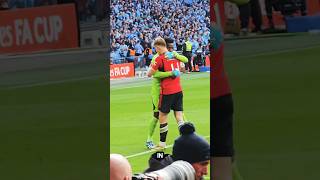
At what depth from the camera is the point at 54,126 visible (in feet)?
14.2

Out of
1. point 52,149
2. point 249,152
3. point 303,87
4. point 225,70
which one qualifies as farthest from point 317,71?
point 225,70

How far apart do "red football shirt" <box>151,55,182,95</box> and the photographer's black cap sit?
14 centimetres

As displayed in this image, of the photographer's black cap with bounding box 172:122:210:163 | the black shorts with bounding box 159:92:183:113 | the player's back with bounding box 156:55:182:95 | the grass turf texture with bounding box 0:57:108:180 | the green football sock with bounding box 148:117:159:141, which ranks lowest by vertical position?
the grass turf texture with bounding box 0:57:108:180

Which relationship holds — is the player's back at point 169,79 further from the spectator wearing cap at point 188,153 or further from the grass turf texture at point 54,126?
the grass turf texture at point 54,126

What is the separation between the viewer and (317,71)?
459cm

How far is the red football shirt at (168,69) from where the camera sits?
8.04 ft

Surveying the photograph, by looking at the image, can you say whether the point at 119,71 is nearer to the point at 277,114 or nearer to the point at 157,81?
the point at 157,81

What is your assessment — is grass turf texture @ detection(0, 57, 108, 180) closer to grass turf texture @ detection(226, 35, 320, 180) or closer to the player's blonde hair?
grass turf texture @ detection(226, 35, 320, 180)

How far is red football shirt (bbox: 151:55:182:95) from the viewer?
96.4 inches

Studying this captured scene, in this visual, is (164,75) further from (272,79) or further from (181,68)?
(272,79)

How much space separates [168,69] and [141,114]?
198mm

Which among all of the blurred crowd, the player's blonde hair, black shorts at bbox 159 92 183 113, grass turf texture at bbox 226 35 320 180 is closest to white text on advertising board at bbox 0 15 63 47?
the blurred crowd

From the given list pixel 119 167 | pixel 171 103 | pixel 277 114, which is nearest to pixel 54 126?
pixel 277 114

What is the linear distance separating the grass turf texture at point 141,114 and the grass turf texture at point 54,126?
91 cm
